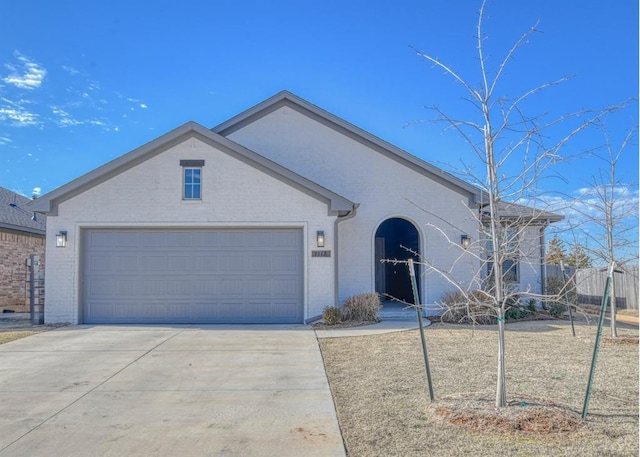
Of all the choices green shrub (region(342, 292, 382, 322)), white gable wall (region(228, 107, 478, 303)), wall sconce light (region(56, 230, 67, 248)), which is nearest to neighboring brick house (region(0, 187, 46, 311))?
wall sconce light (region(56, 230, 67, 248))

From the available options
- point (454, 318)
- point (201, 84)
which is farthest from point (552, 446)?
point (201, 84)

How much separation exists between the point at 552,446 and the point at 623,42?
8126mm

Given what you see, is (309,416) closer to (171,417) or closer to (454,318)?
(171,417)

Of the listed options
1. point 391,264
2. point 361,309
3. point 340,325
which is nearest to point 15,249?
point 340,325

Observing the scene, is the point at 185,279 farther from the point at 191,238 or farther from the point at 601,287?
the point at 601,287

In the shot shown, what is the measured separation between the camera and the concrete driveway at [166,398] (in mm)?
4684

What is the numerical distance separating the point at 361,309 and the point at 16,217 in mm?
13829

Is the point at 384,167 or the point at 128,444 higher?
the point at 384,167

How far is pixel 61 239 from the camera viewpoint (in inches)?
503

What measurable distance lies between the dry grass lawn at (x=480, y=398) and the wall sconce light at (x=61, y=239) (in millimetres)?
7365

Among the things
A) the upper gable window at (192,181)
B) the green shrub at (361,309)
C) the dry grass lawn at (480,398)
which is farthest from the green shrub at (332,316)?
the upper gable window at (192,181)

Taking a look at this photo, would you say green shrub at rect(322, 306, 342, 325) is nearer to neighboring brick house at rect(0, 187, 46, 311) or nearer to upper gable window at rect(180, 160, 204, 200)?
upper gable window at rect(180, 160, 204, 200)

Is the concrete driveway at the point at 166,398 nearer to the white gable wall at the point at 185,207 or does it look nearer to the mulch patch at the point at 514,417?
the mulch patch at the point at 514,417

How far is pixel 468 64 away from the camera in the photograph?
7.93 meters
